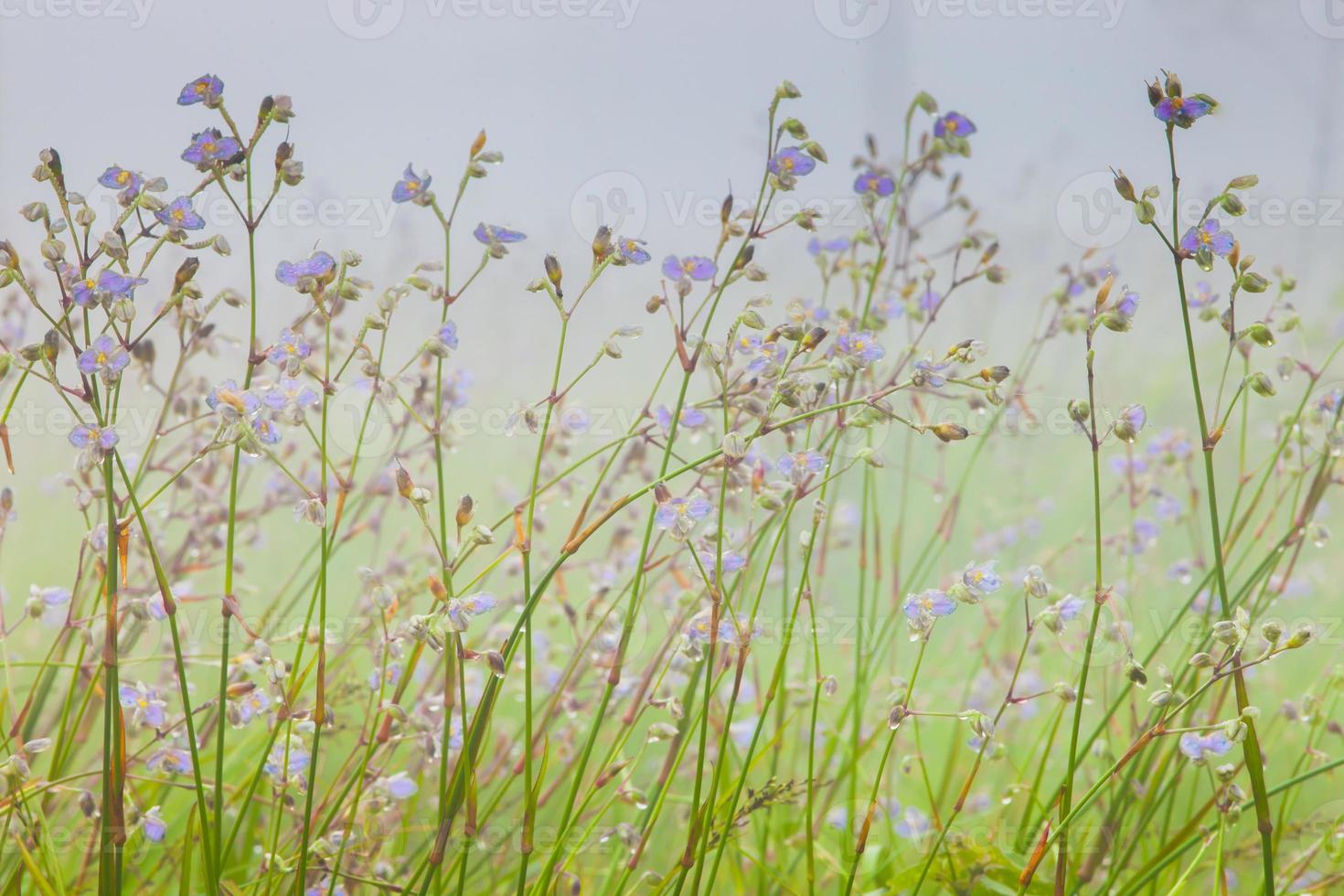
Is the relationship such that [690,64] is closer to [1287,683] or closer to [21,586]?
[21,586]

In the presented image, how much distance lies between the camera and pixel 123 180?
0.76 meters

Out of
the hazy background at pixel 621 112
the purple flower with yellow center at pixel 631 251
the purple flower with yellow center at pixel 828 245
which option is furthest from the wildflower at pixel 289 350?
the hazy background at pixel 621 112

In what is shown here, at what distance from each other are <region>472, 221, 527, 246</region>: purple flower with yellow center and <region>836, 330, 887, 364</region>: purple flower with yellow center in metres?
0.28

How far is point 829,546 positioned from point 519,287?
3.42ft

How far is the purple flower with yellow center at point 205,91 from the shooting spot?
2.45ft

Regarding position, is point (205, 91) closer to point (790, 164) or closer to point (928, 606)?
point (790, 164)

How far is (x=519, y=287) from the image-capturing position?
2.10m

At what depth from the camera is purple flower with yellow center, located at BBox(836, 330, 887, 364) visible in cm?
82

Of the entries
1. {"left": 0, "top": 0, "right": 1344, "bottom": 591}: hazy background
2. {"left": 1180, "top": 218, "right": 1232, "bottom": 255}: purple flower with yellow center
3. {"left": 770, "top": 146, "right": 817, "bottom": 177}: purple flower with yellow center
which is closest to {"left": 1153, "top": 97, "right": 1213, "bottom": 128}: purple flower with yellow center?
{"left": 1180, "top": 218, "right": 1232, "bottom": 255}: purple flower with yellow center

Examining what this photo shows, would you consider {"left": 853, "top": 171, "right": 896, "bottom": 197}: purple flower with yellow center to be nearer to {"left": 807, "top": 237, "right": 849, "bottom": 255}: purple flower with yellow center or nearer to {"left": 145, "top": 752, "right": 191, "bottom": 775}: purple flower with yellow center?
{"left": 807, "top": 237, "right": 849, "bottom": 255}: purple flower with yellow center

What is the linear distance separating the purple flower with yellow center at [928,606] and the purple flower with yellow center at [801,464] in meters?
0.13

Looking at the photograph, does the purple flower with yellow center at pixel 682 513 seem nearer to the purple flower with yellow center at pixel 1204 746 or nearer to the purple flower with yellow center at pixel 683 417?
the purple flower with yellow center at pixel 683 417

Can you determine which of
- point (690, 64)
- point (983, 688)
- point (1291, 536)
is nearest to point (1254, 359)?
point (983, 688)

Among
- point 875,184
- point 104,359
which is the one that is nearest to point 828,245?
point 875,184
